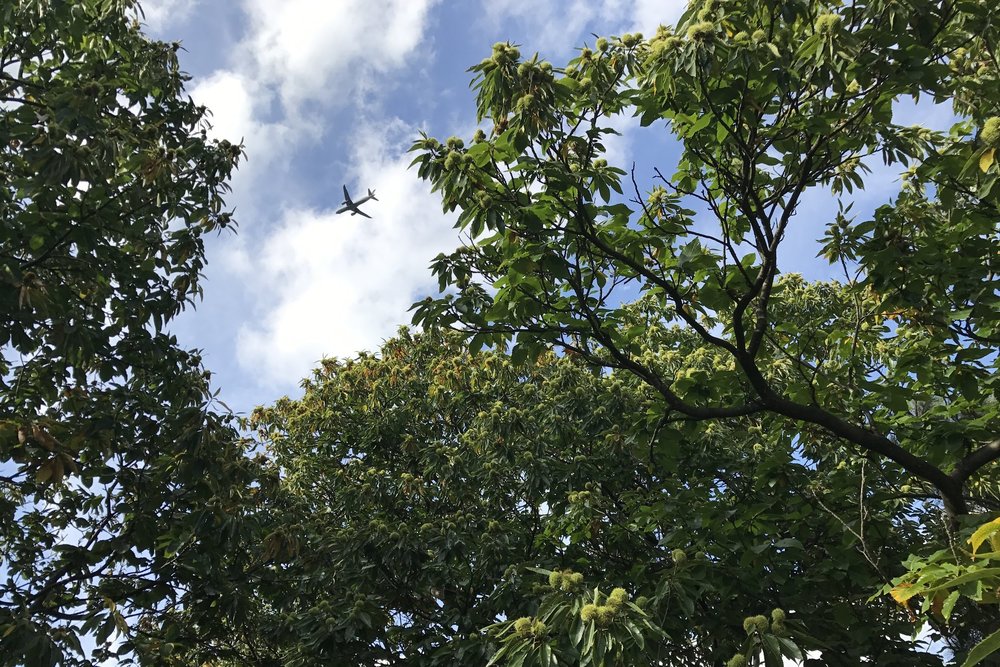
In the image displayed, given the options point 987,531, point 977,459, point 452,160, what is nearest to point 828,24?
point 452,160

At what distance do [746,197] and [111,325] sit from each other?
5891mm

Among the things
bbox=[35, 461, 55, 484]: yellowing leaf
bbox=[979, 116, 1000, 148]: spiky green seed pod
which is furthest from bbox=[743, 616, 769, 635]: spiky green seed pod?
bbox=[35, 461, 55, 484]: yellowing leaf

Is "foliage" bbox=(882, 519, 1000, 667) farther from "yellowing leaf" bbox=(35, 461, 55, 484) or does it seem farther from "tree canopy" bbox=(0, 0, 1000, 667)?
"yellowing leaf" bbox=(35, 461, 55, 484)

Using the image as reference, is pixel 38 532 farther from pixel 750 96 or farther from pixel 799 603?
pixel 750 96

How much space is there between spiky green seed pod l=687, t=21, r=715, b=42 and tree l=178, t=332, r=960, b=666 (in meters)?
2.76

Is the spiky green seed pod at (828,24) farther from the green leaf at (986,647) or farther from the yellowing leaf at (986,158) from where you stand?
the green leaf at (986,647)

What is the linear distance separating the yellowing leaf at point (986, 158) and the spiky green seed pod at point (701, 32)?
5.69 ft

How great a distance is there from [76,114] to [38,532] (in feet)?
15.2

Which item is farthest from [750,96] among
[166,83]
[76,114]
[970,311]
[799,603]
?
[166,83]

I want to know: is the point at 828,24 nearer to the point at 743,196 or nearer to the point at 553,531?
the point at 743,196

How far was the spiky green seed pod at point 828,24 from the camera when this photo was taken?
15.1 ft

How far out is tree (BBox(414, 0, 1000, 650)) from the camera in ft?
16.5

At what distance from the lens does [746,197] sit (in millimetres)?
5539

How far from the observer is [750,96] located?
521 cm
